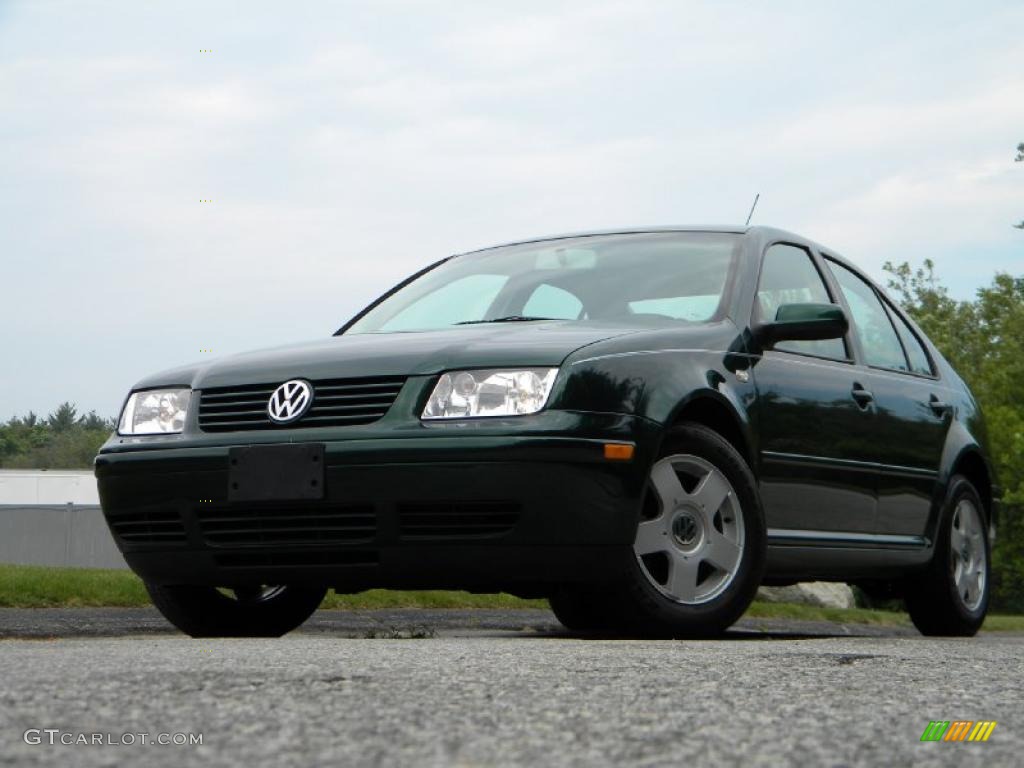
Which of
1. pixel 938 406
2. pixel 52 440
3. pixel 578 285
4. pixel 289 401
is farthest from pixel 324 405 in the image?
pixel 52 440

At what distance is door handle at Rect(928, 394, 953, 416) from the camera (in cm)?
782

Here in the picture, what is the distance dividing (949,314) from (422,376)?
2349 inches

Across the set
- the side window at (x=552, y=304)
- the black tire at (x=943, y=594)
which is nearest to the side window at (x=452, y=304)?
the side window at (x=552, y=304)

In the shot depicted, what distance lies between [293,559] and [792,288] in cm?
262

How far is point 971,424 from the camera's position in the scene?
832cm

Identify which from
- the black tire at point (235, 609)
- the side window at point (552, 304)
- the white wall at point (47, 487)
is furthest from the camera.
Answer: the white wall at point (47, 487)

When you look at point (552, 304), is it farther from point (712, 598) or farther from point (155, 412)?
point (155, 412)

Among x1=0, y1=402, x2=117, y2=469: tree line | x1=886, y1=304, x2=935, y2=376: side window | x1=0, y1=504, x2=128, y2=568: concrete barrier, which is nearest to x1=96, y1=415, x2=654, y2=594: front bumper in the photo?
x1=886, y1=304, x2=935, y2=376: side window

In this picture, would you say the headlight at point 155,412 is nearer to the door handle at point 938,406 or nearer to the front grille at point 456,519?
the front grille at point 456,519

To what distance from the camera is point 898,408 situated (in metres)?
7.45

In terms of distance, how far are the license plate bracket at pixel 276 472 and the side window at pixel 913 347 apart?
347 centimetres

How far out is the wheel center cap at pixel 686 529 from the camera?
231 inches

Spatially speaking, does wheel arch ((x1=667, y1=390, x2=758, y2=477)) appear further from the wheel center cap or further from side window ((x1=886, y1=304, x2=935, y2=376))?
side window ((x1=886, y1=304, x2=935, y2=376))

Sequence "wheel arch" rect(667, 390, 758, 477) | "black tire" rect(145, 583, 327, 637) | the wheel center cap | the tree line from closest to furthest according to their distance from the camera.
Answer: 1. the wheel center cap
2. "wheel arch" rect(667, 390, 758, 477)
3. "black tire" rect(145, 583, 327, 637)
4. the tree line
